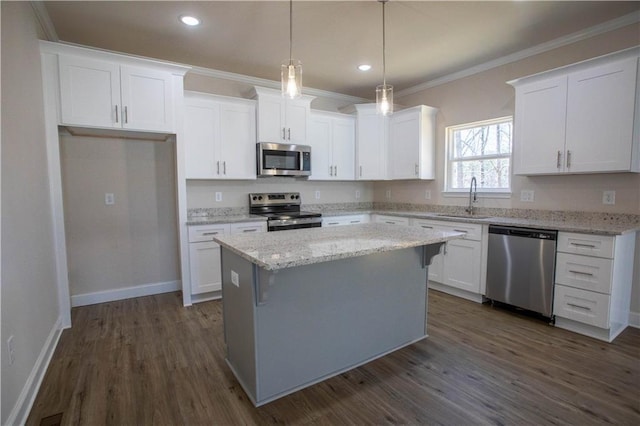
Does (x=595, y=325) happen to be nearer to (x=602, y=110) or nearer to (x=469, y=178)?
(x=602, y=110)

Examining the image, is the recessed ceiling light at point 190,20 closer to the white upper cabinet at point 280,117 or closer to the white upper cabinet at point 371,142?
the white upper cabinet at point 280,117

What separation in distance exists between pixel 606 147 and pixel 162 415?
384 cm

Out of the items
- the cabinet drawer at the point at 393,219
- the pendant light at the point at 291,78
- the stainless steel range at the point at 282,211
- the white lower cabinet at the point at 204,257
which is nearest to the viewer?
the pendant light at the point at 291,78

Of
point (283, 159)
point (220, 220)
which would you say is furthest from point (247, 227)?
point (283, 159)

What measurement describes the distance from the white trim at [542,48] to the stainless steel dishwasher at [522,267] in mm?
1912

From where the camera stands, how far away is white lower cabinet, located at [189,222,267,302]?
3.51m

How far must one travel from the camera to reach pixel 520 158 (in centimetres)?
333

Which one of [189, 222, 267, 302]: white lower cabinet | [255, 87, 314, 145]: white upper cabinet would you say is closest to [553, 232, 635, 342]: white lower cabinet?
[255, 87, 314, 145]: white upper cabinet

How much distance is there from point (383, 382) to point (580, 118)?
282cm

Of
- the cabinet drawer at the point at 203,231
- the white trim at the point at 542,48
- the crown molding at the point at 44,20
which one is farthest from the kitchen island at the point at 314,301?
the white trim at the point at 542,48

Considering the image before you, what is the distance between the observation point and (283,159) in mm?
4199

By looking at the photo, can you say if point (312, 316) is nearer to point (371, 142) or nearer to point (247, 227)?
point (247, 227)

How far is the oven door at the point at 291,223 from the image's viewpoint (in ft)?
12.8

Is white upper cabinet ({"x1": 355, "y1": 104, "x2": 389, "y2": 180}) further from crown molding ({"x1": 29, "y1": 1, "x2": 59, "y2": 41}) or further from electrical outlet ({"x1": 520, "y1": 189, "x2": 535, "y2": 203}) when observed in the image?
crown molding ({"x1": 29, "y1": 1, "x2": 59, "y2": 41})
